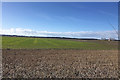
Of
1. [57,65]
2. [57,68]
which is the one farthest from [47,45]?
[57,68]

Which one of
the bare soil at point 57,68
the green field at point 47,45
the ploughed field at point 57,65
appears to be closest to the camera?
the bare soil at point 57,68

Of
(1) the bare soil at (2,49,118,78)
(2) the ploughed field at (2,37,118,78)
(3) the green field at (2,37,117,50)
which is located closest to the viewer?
(1) the bare soil at (2,49,118,78)

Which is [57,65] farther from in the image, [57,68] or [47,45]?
[47,45]

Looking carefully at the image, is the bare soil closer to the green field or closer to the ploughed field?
the ploughed field

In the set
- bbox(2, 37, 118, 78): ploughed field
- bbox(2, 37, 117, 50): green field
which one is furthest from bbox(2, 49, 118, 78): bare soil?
bbox(2, 37, 117, 50): green field

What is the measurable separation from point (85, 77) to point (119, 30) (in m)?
4.67

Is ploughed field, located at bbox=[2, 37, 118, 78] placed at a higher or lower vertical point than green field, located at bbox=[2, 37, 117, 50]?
lower

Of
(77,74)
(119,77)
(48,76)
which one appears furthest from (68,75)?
(119,77)

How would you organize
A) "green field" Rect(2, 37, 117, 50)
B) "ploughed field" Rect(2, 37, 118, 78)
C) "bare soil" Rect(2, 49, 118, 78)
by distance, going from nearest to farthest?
1. "bare soil" Rect(2, 49, 118, 78)
2. "ploughed field" Rect(2, 37, 118, 78)
3. "green field" Rect(2, 37, 117, 50)

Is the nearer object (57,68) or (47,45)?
(57,68)

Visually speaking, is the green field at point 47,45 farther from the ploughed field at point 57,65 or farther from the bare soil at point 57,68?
the bare soil at point 57,68

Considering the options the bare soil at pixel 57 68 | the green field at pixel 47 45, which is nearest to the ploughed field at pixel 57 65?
the bare soil at pixel 57 68

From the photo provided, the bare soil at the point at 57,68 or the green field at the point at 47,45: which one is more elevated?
the green field at the point at 47,45

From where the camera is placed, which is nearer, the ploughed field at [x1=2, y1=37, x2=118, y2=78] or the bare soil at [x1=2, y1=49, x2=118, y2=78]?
the bare soil at [x1=2, y1=49, x2=118, y2=78]
